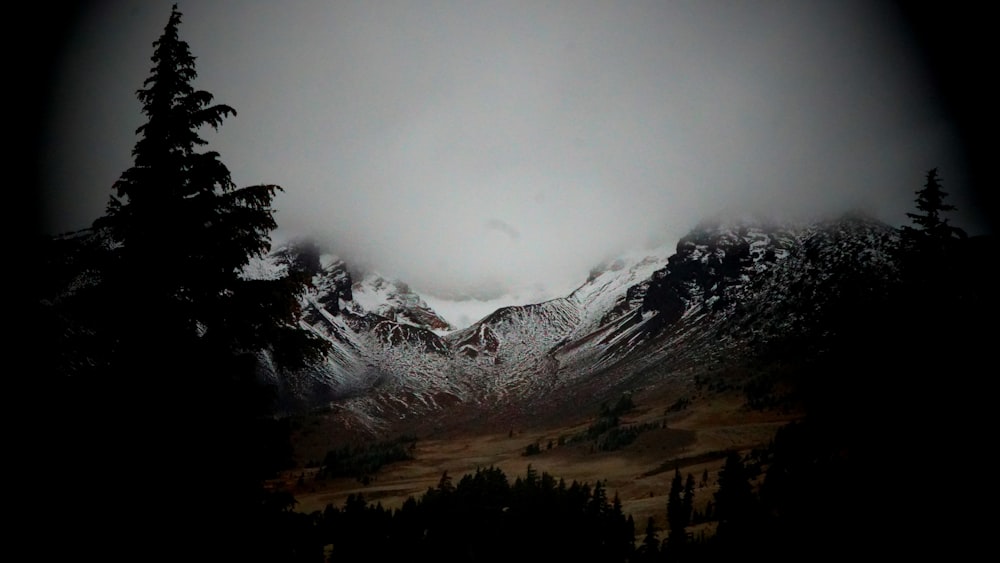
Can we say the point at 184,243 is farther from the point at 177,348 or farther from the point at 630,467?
the point at 630,467

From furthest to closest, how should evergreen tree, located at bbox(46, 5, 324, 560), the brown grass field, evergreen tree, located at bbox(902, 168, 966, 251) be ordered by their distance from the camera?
the brown grass field, evergreen tree, located at bbox(902, 168, 966, 251), evergreen tree, located at bbox(46, 5, 324, 560)

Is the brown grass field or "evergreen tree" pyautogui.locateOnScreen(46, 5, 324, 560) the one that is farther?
the brown grass field

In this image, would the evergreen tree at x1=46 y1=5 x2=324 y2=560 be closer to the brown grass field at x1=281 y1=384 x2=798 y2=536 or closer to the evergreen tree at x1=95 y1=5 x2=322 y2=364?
the evergreen tree at x1=95 y1=5 x2=322 y2=364

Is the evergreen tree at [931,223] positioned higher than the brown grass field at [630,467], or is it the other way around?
the evergreen tree at [931,223]

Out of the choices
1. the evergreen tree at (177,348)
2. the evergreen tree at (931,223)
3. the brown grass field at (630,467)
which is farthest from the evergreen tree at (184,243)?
the brown grass field at (630,467)

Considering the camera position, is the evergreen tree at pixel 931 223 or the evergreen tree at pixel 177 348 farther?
the evergreen tree at pixel 931 223

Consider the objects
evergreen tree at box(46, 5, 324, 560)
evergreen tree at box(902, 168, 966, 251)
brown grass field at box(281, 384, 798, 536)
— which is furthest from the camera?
brown grass field at box(281, 384, 798, 536)

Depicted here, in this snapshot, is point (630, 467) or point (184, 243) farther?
point (630, 467)

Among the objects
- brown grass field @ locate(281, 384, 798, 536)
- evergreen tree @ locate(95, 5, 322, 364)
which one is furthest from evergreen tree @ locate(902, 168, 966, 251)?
brown grass field @ locate(281, 384, 798, 536)

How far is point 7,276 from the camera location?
8.72 m

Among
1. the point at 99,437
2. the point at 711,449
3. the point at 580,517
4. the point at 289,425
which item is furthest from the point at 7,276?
the point at 711,449

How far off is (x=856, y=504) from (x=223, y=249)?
30.5 metres

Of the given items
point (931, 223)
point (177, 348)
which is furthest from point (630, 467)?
point (177, 348)

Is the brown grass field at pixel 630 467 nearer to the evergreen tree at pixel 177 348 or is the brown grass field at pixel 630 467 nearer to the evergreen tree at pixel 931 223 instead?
the evergreen tree at pixel 931 223
